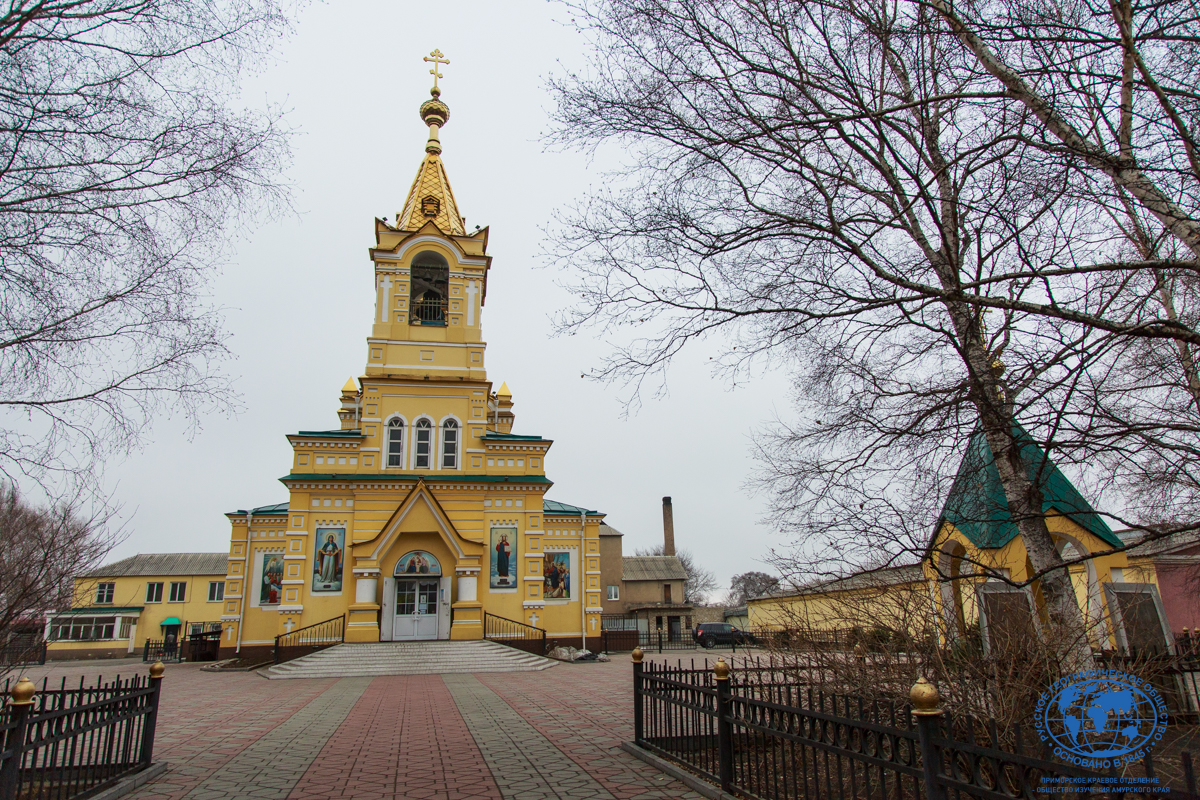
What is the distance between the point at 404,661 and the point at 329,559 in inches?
216

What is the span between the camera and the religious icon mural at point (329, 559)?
2352cm

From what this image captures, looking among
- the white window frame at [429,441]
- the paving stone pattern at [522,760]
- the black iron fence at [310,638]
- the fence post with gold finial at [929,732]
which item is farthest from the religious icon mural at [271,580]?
the fence post with gold finial at [929,732]

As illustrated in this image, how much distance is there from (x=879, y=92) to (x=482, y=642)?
19.9 metres

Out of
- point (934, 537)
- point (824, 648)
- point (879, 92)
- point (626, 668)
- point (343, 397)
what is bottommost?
point (626, 668)

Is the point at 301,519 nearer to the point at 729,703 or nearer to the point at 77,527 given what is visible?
the point at 77,527

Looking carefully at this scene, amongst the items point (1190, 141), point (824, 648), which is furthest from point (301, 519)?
point (1190, 141)

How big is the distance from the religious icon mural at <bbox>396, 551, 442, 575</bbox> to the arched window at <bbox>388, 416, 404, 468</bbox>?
3.25 m

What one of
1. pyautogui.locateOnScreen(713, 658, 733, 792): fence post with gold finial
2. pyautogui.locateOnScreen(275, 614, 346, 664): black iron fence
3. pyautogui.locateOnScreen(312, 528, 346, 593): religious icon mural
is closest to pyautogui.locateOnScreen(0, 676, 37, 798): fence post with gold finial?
pyautogui.locateOnScreen(713, 658, 733, 792): fence post with gold finial

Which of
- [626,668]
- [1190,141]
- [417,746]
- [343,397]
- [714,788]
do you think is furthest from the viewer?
[343,397]

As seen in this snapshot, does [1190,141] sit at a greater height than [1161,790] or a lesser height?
greater

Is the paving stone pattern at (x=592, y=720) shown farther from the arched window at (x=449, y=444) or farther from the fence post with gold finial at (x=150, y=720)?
the arched window at (x=449, y=444)

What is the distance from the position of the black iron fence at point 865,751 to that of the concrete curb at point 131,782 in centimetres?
466

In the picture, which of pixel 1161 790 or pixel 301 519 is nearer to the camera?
pixel 1161 790

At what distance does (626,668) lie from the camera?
1970 centimetres
